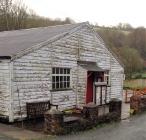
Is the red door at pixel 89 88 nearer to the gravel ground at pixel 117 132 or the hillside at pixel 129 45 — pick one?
the gravel ground at pixel 117 132

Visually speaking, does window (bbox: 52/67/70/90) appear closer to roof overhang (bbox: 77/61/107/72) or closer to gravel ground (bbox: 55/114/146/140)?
roof overhang (bbox: 77/61/107/72)

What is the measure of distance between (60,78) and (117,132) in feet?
16.2

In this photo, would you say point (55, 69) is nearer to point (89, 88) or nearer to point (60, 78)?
point (60, 78)

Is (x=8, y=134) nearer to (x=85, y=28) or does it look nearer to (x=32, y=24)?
(x=85, y=28)

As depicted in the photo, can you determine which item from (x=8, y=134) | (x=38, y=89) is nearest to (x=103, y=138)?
(x=8, y=134)

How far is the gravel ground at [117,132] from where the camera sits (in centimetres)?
Answer: 1114

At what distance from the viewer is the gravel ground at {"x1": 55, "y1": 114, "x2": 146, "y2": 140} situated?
11141 mm

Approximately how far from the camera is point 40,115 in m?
14.0

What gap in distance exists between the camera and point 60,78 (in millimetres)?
15906

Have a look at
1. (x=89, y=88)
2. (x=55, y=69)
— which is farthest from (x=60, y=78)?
(x=89, y=88)

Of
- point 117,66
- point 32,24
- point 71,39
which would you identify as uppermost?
point 32,24

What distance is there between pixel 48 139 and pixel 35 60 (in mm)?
4745

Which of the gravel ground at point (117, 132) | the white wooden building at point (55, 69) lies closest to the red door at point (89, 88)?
the white wooden building at point (55, 69)

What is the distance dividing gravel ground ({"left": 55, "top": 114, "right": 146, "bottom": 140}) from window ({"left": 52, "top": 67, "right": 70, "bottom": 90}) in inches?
147
